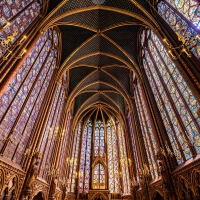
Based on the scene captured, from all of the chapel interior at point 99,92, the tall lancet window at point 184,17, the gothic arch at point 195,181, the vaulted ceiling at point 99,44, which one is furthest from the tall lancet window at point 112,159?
the tall lancet window at point 184,17

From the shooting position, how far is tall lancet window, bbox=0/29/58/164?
8719 millimetres

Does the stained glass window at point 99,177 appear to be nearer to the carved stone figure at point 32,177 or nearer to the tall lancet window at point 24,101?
the carved stone figure at point 32,177

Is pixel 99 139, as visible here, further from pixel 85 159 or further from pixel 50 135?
pixel 50 135

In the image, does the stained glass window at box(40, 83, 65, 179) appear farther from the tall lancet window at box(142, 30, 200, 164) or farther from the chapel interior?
the tall lancet window at box(142, 30, 200, 164)

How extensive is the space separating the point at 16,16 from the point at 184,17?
9689 millimetres

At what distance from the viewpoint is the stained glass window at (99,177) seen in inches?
835

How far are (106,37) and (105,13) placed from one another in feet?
7.42

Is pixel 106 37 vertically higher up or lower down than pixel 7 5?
higher up

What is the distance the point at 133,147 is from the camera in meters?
20.0

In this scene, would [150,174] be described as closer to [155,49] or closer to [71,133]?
[155,49]

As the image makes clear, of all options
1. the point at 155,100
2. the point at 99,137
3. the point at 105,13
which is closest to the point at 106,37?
the point at 105,13

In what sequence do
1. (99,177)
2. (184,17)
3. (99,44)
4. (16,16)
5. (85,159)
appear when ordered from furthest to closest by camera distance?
(85,159) → (99,177) → (99,44) → (16,16) → (184,17)

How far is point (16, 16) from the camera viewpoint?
31.2 ft

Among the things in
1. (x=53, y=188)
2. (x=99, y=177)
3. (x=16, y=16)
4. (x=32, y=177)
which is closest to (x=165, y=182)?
(x=32, y=177)
